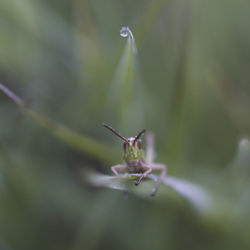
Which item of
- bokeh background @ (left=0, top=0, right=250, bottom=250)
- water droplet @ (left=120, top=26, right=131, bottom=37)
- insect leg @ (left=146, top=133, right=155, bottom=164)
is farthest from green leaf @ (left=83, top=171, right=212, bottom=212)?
water droplet @ (left=120, top=26, right=131, bottom=37)

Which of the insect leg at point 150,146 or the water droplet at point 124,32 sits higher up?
the insect leg at point 150,146

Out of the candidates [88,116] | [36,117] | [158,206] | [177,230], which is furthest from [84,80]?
[177,230]

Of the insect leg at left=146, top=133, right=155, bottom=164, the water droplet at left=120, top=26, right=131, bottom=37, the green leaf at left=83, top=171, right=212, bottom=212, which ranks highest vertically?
the insect leg at left=146, top=133, right=155, bottom=164

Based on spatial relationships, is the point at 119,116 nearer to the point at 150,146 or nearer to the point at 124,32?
the point at 150,146

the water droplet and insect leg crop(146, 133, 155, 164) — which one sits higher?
insect leg crop(146, 133, 155, 164)

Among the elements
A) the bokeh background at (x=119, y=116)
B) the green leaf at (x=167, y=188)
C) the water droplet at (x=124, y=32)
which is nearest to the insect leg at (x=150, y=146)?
the bokeh background at (x=119, y=116)

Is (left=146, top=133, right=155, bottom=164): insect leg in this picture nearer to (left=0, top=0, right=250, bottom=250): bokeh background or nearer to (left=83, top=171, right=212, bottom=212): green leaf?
(left=0, top=0, right=250, bottom=250): bokeh background

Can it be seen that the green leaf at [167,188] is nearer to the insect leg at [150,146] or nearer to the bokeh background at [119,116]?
the bokeh background at [119,116]

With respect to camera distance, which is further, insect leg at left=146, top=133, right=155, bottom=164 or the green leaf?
insect leg at left=146, top=133, right=155, bottom=164

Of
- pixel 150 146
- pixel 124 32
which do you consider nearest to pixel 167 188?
pixel 150 146
